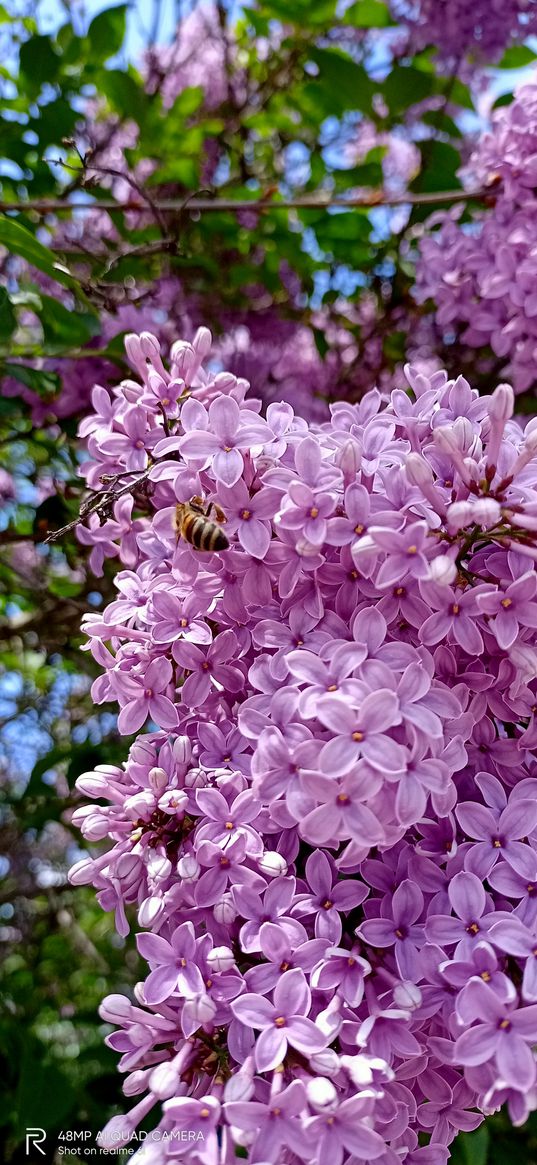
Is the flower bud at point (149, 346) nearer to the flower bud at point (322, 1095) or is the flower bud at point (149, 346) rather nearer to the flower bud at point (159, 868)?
the flower bud at point (159, 868)

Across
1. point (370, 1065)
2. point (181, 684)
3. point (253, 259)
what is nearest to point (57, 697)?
point (253, 259)

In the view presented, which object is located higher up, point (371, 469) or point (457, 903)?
→ point (371, 469)

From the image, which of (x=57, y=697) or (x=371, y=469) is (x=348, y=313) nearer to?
(x=57, y=697)

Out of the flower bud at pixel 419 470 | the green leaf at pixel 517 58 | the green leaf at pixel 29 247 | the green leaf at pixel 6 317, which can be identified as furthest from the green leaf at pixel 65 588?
the green leaf at pixel 517 58

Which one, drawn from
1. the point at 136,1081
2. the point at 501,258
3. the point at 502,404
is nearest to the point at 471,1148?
the point at 136,1081

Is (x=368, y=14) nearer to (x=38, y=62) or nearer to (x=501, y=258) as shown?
(x=38, y=62)

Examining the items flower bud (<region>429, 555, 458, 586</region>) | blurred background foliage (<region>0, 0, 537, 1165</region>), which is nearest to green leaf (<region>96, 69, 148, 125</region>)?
blurred background foliage (<region>0, 0, 537, 1165</region>)

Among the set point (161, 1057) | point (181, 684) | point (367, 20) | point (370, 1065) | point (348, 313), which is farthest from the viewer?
point (348, 313)
